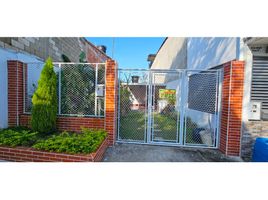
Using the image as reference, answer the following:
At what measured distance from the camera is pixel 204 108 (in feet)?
19.0

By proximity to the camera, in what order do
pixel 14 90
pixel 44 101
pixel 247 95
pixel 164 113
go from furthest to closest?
pixel 164 113 < pixel 14 90 < pixel 44 101 < pixel 247 95

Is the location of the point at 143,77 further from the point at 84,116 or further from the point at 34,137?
the point at 34,137

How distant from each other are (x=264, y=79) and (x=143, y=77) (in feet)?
10.6

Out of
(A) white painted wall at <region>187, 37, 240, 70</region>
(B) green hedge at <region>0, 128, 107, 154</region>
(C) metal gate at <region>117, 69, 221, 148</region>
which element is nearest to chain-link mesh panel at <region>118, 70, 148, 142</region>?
(C) metal gate at <region>117, 69, 221, 148</region>

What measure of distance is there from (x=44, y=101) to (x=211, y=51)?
5950 mm

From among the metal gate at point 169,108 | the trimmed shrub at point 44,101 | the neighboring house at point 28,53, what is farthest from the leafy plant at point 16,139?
the metal gate at point 169,108

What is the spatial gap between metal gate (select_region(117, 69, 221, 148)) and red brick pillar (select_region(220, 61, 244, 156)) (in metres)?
0.39

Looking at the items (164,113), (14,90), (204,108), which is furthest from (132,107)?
(14,90)

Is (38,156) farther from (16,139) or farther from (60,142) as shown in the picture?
(16,139)

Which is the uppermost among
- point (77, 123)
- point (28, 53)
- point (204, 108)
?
point (28, 53)

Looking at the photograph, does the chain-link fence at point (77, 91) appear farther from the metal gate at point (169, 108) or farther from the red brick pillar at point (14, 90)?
the metal gate at point (169, 108)

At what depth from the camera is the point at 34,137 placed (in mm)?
3936

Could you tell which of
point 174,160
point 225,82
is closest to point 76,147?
point 174,160

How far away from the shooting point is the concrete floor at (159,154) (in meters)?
3.71
